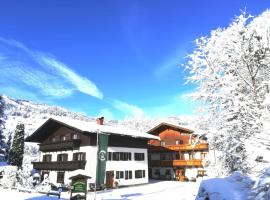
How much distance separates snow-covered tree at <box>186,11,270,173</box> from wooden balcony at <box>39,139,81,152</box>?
79.8 feet

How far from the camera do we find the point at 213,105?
14422 mm

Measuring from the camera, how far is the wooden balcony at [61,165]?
35.1m

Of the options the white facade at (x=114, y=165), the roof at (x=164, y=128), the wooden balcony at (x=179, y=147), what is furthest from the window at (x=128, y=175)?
the roof at (x=164, y=128)

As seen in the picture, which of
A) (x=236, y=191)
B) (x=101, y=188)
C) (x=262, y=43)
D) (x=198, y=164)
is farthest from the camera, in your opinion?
(x=198, y=164)

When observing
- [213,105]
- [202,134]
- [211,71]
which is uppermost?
[211,71]

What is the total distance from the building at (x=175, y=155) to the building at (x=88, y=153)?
6740 millimetres

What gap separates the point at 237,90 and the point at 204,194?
5.05m

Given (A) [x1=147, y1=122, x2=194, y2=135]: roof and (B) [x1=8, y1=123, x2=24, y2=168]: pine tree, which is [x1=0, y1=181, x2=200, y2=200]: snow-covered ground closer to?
(A) [x1=147, y1=122, x2=194, y2=135]: roof

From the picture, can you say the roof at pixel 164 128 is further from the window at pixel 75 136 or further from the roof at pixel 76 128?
the window at pixel 75 136

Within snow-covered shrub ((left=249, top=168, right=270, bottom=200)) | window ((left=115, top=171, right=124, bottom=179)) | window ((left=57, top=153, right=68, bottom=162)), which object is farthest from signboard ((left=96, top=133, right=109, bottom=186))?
snow-covered shrub ((left=249, top=168, right=270, bottom=200))

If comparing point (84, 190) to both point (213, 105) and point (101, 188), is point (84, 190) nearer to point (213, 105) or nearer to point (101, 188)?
point (101, 188)

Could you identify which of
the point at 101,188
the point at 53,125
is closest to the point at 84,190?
the point at 101,188

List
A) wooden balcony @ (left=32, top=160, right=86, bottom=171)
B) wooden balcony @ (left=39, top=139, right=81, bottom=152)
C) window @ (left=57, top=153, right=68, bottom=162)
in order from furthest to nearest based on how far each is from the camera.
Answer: window @ (left=57, top=153, right=68, bottom=162), wooden balcony @ (left=39, top=139, right=81, bottom=152), wooden balcony @ (left=32, top=160, right=86, bottom=171)

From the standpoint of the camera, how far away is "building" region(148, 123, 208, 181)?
1779 inches
